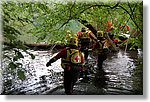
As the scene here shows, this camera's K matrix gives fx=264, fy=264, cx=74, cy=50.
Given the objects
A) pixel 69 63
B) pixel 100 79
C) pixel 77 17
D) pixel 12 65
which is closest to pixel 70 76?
pixel 69 63

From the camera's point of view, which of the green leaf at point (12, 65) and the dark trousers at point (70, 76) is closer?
the green leaf at point (12, 65)

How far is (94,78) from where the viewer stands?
217 cm

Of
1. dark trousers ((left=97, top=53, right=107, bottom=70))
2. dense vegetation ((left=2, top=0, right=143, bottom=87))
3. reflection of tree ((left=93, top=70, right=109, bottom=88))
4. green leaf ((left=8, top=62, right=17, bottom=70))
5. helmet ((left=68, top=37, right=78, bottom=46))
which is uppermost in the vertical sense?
dense vegetation ((left=2, top=0, right=143, bottom=87))

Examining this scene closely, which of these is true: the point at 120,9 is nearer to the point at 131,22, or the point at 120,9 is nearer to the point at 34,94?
the point at 131,22

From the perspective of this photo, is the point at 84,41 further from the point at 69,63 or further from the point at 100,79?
the point at 100,79

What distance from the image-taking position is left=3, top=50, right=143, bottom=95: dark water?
2.16 meters

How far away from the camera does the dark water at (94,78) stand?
7.08 ft

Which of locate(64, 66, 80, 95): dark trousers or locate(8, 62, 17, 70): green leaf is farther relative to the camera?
locate(64, 66, 80, 95): dark trousers

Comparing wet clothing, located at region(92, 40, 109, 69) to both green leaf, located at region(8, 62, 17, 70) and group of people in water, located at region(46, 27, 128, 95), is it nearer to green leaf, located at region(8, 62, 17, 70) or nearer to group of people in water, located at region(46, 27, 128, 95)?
group of people in water, located at region(46, 27, 128, 95)

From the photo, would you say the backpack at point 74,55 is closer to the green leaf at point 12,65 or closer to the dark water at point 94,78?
the dark water at point 94,78

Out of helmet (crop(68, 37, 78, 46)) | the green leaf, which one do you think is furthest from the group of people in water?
the green leaf

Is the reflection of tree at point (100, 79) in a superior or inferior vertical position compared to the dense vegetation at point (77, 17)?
inferior

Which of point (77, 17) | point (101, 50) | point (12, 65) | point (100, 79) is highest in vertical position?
point (77, 17)

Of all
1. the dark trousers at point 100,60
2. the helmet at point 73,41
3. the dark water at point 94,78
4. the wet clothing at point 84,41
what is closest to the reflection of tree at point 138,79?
the dark water at point 94,78
